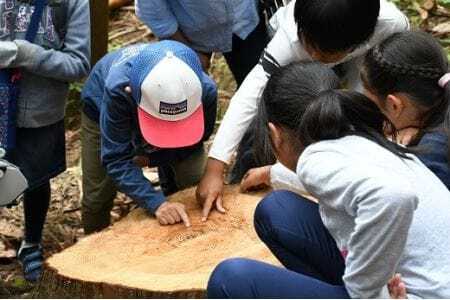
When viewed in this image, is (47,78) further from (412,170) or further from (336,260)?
(412,170)

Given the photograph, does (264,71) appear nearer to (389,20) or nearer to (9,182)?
(389,20)

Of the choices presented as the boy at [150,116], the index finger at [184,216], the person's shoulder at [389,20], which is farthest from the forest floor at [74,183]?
the person's shoulder at [389,20]

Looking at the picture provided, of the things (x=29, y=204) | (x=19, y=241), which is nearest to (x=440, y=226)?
(x=29, y=204)

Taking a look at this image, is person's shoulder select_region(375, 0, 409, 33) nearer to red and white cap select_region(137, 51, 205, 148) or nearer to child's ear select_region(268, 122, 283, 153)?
red and white cap select_region(137, 51, 205, 148)

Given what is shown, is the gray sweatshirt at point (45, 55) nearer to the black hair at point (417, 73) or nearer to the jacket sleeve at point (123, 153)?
the jacket sleeve at point (123, 153)

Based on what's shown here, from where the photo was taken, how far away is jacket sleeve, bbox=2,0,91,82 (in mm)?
3281

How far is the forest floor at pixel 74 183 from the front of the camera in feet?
13.2

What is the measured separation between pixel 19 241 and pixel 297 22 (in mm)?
1942

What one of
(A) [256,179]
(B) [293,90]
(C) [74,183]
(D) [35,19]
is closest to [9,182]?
(D) [35,19]

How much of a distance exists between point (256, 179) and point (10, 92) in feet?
3.45

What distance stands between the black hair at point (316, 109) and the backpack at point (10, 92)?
1220 millimetres

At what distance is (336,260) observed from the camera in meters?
2.56

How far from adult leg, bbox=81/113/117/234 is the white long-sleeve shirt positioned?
0.62 meters

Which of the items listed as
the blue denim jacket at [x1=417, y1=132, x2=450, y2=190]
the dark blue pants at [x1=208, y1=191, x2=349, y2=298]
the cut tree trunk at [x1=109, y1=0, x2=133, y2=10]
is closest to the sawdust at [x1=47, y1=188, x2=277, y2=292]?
the dark blue pants at [x1=208, y1=191, x2=349, y2=298]
